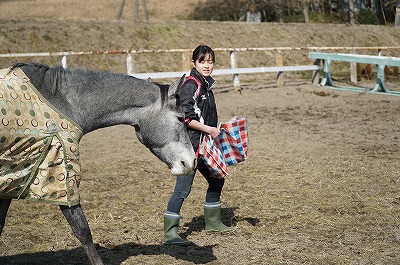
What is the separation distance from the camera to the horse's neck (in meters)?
3.98

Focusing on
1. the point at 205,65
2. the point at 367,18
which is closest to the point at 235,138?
the point at 205,65

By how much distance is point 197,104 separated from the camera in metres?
5.02

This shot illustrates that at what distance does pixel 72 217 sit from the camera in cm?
394

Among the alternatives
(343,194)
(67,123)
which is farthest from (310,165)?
(67,123)

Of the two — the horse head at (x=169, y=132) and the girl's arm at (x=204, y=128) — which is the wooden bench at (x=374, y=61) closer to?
the girl's arm at (x=204, y=128)

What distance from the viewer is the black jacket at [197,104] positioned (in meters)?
4.82

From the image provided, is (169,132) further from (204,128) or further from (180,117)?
(204,128)

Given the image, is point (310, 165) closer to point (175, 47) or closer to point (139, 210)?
point (139, 210)

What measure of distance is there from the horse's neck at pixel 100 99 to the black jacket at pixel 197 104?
64 centimetres

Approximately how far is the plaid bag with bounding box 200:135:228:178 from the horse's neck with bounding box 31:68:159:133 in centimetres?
93

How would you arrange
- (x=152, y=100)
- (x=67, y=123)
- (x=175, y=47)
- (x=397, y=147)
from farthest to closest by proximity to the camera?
1. (x=175, y=47)
2. (x=397, y=147)
3. (x=152, y=100)
4. (x=67, y=123)

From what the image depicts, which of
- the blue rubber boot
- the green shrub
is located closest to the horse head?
the blue rubber boot

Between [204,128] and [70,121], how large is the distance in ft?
4.22

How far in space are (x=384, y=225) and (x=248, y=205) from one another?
1.39 meters
